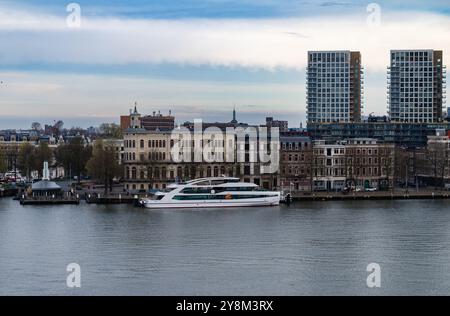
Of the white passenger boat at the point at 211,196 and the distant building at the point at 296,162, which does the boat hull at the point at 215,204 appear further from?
the distant building at the point at 296,162

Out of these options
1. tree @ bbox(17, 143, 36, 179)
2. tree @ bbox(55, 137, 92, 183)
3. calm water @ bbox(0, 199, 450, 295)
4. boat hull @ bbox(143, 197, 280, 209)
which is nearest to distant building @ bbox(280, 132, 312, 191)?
boat hull @ bbox(143, 197, 280, 209)

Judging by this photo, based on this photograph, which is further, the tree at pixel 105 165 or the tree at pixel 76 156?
the tree at pixel 76 156

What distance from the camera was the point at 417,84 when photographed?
7656cm

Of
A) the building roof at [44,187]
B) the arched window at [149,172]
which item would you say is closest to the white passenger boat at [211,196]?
the building roof at [44,187]

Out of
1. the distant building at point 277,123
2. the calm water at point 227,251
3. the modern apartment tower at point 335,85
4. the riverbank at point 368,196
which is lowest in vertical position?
the riverbank at point 368,196

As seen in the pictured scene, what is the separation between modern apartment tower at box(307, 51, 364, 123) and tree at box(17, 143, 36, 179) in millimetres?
25220

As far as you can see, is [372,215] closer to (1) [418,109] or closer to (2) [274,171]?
(2) [274,171]

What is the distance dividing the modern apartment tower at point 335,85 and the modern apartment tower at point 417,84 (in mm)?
3317

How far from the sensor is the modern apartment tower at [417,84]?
75875 mm

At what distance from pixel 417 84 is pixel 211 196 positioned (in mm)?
39827

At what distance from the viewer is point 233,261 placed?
23469 millimetres
